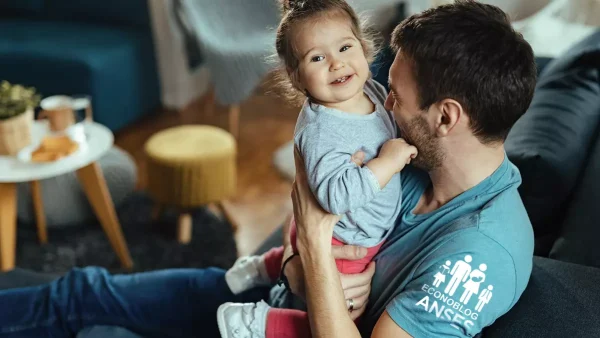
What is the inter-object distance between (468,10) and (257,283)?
776mm

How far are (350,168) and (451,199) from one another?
213mm

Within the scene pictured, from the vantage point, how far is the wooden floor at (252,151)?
2.72 metres

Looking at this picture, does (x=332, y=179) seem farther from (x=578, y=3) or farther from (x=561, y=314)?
(x=578, y=3)

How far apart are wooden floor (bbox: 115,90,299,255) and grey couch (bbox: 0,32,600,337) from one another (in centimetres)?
96

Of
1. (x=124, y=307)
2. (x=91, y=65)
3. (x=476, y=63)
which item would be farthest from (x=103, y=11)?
(x=476, y=63)

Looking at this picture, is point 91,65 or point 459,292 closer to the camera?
point 459,292

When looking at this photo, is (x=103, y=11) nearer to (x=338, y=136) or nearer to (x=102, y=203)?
(x=102, y=203)

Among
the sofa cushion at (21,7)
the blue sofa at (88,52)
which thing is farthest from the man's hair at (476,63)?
the sofa cushion at (21,7)

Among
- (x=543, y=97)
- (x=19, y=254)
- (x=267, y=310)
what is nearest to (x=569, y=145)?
(x=543, y=97)

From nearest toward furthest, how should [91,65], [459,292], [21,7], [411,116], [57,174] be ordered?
1. [459,292]
2. [411,116]
3. [57,174]
4. [91,65]
5. [21,7]

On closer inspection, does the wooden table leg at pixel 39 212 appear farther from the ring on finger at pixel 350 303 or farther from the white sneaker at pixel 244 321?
the ring on finger at pixel 350 303

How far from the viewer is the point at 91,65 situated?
323 centimetres

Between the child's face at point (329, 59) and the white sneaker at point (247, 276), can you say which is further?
the white sneaker at point (247, 276)

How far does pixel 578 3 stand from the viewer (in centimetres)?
263
